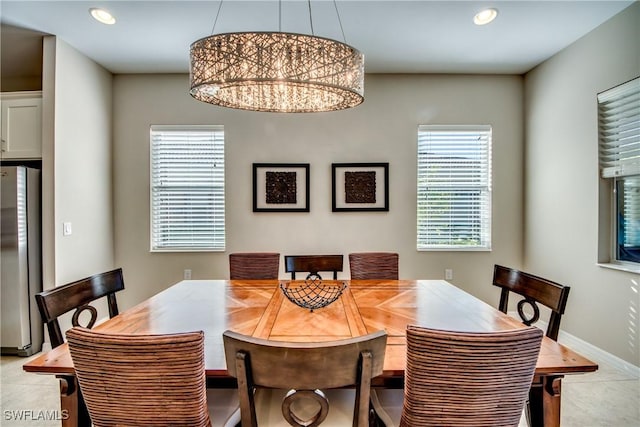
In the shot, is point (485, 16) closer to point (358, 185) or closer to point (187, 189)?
point (358, 185)

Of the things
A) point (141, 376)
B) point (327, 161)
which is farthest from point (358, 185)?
point (141, 376)

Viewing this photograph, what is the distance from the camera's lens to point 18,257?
283 centimetres

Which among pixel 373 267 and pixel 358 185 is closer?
pixel 373 267

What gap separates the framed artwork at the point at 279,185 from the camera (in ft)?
12.2

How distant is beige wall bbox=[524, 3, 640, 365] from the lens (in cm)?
256

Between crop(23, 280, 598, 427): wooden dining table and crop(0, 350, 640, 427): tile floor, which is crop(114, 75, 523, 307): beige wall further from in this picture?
crop(23, 280, 598, 427): wooden dining table

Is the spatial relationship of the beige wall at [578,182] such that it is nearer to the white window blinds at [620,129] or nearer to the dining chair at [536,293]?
the white window blinds at [620,129]

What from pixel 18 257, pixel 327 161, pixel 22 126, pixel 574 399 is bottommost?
pixel 574 399

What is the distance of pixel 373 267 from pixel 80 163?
9.26 ft

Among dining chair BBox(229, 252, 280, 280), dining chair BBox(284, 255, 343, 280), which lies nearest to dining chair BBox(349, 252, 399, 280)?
dining chair BBox(284, 255, 343, 280)

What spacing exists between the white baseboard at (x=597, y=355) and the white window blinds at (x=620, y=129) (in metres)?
1.38

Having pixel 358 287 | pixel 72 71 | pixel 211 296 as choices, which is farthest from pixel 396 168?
pixel 72 71

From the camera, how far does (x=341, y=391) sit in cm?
146

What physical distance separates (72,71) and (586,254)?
15.5ft
